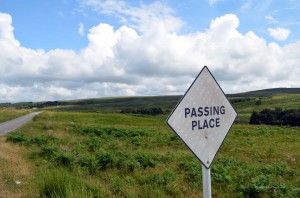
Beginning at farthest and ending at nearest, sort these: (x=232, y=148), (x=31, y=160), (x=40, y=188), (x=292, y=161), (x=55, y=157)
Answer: (x=232, y=148) < (x=292, y=161) < (x=31, y=160) < (x=55, y=157) < (x=40, y=188)

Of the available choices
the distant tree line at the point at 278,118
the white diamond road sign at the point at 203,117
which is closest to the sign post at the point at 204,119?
the white diamond road sign at the point at 203,117

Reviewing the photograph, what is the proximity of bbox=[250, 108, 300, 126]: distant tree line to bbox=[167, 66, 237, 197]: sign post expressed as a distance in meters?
71.5

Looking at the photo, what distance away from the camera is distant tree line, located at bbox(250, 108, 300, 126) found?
7062 cm

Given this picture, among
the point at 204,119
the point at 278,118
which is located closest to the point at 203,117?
the point at 204,119

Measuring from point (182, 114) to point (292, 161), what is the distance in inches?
635

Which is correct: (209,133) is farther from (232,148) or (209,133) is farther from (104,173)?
(232,148)

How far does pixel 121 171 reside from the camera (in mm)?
11367

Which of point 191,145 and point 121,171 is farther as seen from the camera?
point 121,171

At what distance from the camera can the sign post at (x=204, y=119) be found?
3.57 metres

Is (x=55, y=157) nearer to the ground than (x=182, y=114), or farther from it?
nearer to the ground

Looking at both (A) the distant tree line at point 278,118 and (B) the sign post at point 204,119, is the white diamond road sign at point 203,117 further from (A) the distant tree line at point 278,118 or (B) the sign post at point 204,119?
(A) the distant tree line at point 278,118

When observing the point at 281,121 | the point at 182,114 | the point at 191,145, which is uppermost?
the point at 182,114

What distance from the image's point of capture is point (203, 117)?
374 centimetres

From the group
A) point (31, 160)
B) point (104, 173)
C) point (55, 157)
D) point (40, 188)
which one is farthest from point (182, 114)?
point (31, 160)
